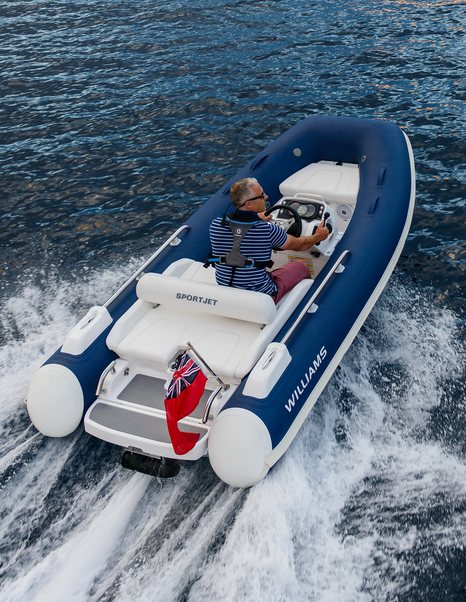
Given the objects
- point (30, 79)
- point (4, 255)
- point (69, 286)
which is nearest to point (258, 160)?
point (69, 286)

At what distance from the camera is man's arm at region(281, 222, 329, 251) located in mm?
5641

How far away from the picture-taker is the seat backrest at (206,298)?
5055mm

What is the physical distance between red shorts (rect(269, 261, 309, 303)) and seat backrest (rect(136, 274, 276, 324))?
405 mm

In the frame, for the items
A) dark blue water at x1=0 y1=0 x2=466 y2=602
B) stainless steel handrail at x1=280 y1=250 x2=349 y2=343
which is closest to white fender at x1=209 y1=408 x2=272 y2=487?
dark blue water at x1=0 y1=0 x2=466 y2=602

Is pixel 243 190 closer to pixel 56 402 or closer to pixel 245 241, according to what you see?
pixel 245 241

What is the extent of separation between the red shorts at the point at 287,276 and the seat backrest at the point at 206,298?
0.40 meters

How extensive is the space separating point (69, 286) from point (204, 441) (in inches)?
126

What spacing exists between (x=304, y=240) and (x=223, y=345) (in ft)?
4.00

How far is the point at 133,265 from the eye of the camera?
7629 millimetres

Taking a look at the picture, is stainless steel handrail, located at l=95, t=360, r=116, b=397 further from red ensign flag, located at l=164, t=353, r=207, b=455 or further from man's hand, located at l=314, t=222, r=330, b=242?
man's hand, located at l=314, t=222, r=330, b=242

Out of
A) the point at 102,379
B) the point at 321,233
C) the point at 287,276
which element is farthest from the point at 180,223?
the point at 102,379

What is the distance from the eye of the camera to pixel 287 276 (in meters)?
5.63

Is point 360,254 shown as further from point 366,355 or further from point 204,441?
point 204,441

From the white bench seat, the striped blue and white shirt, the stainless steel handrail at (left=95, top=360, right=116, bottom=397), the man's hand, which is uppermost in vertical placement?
the striped blue and white shirt
